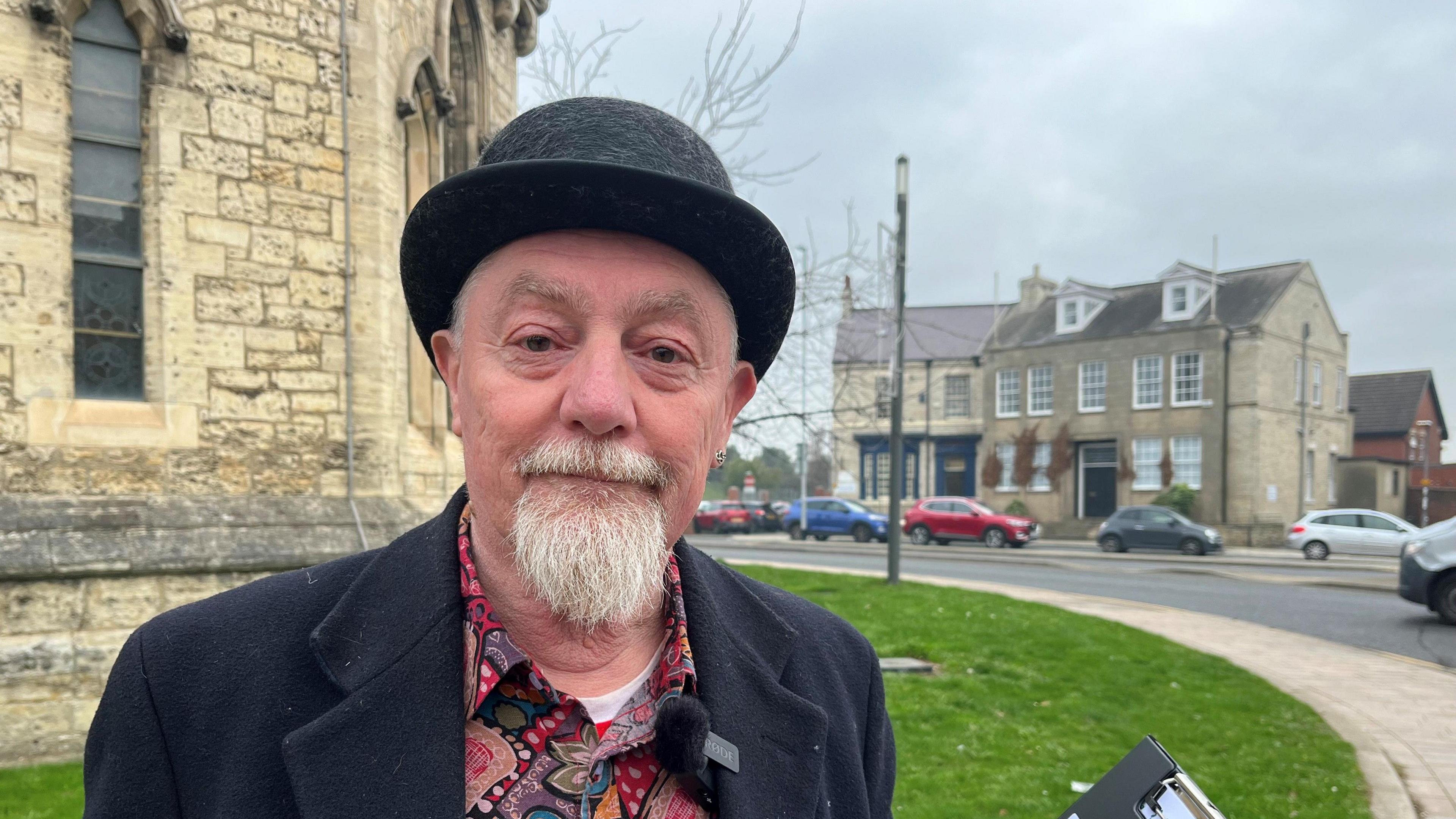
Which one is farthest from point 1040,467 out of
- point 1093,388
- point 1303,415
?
point 1303,415

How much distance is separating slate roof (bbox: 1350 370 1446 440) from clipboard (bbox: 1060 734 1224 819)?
48684mm

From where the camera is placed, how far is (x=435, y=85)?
25.1 feet

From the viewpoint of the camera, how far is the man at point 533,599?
4.46 ft

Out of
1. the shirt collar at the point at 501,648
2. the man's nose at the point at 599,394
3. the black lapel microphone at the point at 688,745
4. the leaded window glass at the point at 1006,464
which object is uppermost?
the man's nose at the point at 599,394

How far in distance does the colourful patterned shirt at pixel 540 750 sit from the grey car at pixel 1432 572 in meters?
13.6

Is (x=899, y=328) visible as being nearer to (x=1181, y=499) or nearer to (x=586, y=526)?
(x=586, y=526)

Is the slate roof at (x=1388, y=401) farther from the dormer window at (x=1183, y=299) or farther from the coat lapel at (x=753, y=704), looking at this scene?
the coat lapel at (x=753, y=704)

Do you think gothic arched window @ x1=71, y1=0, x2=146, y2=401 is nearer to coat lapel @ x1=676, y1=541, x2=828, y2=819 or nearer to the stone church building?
the stone church building

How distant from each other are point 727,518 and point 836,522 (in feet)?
19.3

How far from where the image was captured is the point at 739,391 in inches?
73.5

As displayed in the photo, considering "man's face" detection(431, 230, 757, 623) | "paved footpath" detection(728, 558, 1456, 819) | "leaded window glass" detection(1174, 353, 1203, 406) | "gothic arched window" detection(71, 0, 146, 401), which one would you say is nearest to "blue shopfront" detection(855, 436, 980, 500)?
"leaded window glass" detection(1174, 353, 1203, 406)

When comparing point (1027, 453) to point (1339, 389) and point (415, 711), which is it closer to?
point (1339, 389)

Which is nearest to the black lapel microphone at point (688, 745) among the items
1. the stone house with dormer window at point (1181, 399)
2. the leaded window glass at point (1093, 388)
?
the stone house with dormer window at point (1181, 399)

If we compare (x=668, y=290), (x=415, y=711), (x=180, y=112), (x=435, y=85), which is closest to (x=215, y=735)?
(x=415, y=711)
